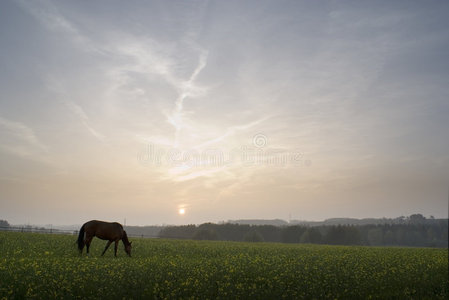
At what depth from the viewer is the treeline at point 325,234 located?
138 meters

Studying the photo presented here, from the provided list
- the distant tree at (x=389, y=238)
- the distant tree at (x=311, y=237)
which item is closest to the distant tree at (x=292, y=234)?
the distant tree at (x=311, y=237)

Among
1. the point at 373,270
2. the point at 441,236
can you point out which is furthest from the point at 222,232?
the point at 373,270

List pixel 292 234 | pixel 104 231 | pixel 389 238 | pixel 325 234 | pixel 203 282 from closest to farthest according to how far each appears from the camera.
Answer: pixel 203 282, pixel 104 231, pixel 292 234, pixel 389 238, pixel 325 234

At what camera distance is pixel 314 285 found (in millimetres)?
17266

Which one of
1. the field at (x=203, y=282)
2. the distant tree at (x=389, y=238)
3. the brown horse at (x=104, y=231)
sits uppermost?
the brown horse at (x=104, y=231)

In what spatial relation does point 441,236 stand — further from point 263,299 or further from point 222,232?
point 263,299

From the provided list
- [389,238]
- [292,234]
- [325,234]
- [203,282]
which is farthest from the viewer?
[325,234]

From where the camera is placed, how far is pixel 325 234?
177 m

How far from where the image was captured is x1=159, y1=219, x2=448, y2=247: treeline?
454 feet

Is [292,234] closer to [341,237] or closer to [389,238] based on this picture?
[341,237]

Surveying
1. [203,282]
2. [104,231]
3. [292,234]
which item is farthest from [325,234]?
[203,282]

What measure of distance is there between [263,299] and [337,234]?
131 meters

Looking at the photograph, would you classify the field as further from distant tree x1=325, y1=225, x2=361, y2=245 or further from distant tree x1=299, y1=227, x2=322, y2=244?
distant tree x1=299, y1=227, x2=322, y2=244

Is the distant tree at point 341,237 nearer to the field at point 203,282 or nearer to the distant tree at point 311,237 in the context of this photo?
the distant tree at point 311,237
